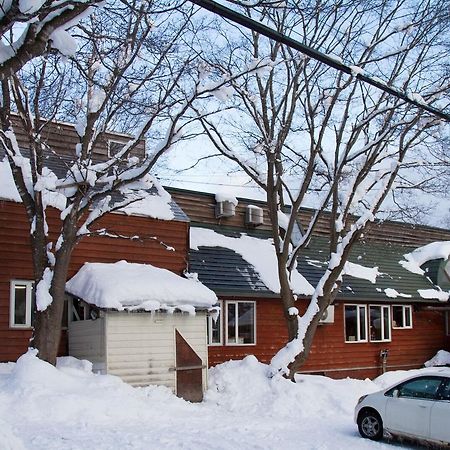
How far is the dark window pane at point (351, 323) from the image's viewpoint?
25.0 meters

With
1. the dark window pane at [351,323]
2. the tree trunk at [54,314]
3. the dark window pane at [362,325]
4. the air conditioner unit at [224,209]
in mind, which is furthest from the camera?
the dark window pane at [362,325]

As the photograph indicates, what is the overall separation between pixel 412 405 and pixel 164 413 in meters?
5.14

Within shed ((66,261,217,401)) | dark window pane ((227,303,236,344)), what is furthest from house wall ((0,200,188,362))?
dark window pane ((227,303,236,344))

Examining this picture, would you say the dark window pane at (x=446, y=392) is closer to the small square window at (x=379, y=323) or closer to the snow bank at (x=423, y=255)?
the small square window at (x=379, y=323)

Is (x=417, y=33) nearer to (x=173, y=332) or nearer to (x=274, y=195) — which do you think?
(x=274, y=195)

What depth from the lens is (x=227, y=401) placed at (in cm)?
1691

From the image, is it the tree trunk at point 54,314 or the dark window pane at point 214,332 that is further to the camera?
the dark window pane at point 214,332

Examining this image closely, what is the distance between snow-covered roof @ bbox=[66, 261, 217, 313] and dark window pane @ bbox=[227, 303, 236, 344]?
379cm

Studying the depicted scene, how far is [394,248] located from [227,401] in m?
16.0

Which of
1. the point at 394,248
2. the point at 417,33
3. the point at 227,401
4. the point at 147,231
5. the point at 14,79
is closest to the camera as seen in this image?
the point at 14,79

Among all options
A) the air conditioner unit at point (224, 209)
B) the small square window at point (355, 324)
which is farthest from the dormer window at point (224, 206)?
the small square window at point (355, 324)

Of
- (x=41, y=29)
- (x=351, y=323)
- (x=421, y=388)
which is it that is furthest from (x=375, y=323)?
(x=41, y=29)

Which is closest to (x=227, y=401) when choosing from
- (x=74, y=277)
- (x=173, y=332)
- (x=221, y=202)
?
(x=173, y=332)

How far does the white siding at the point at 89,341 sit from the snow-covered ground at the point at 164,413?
386mm
